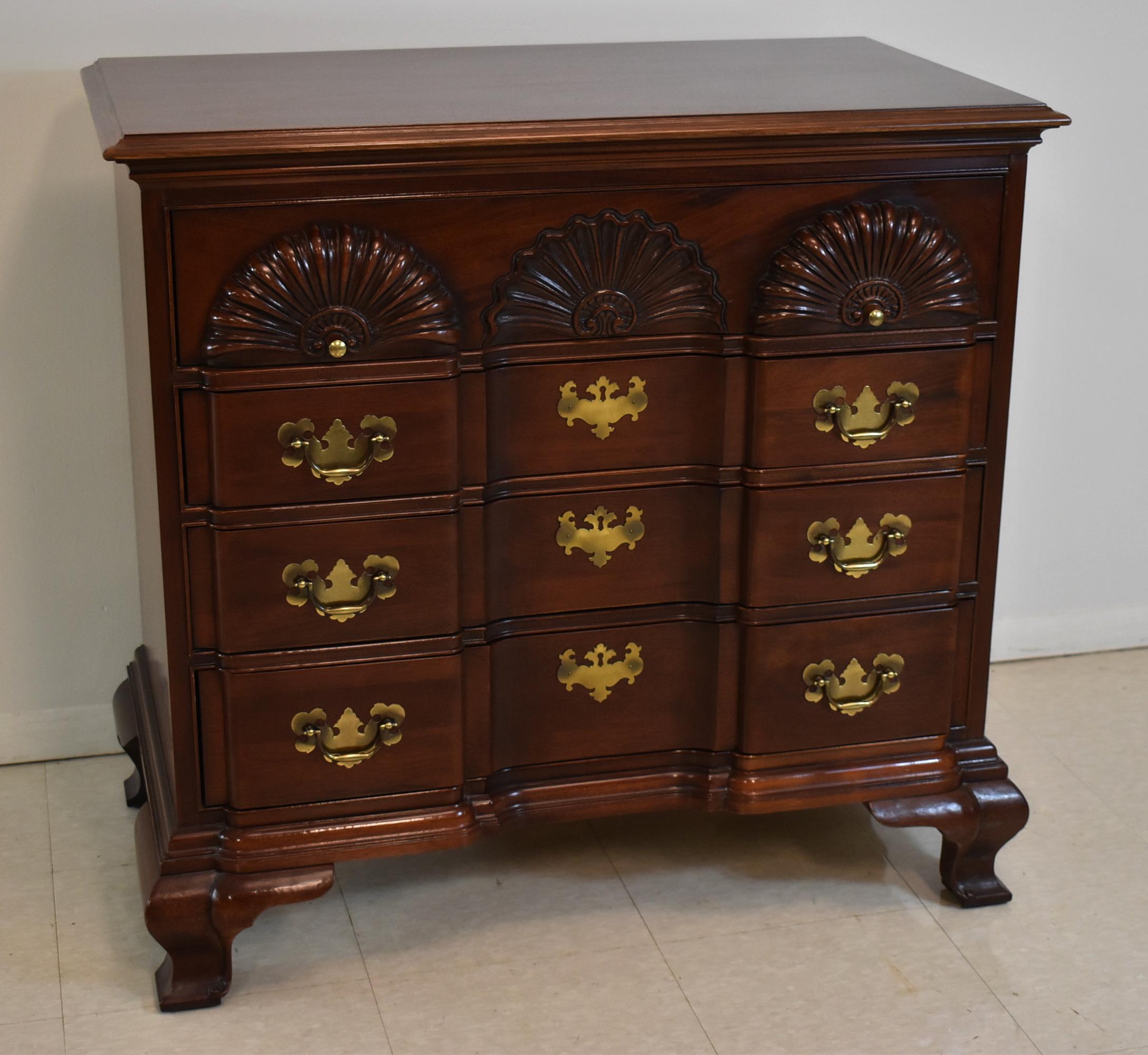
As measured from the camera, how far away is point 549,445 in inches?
74.9

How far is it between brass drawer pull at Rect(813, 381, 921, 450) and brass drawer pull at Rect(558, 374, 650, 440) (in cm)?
21

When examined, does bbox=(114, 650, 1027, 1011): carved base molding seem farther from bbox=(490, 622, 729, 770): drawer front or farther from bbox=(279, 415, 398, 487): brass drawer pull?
bbox=(279, 415, 398, 487): brass drawer pull

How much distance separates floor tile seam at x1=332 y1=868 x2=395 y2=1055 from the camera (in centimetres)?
196

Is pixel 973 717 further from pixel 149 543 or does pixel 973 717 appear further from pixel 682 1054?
→ pixel 149 543

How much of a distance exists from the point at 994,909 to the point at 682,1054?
526 mm

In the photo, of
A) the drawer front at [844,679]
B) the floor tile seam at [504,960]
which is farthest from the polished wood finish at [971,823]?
the floor tile seam at [504,960]

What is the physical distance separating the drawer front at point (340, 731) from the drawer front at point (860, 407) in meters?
0.47

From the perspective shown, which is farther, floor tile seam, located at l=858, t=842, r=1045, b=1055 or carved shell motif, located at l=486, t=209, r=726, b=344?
floor tile seam, located at l=858, t=842, r=1045, b=1055

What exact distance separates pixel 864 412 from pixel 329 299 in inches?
25.1

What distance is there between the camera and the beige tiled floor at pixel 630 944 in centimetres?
196

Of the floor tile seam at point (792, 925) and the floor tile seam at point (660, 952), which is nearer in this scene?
the floor tile seam at point (660, 952)

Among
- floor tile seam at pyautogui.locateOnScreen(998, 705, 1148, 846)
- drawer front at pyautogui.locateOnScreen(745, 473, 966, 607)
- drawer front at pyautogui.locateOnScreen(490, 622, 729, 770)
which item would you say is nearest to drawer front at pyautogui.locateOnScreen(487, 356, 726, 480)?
drawer front at pyautogui.locateOnScreen(745, 473, 966, 607)

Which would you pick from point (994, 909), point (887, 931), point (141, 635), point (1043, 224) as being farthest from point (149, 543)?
point (1043, 224)

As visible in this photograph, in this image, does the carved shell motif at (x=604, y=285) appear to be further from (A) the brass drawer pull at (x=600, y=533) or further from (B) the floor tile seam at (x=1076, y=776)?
(B) the floor tile seam at (x=1076, y=776)
